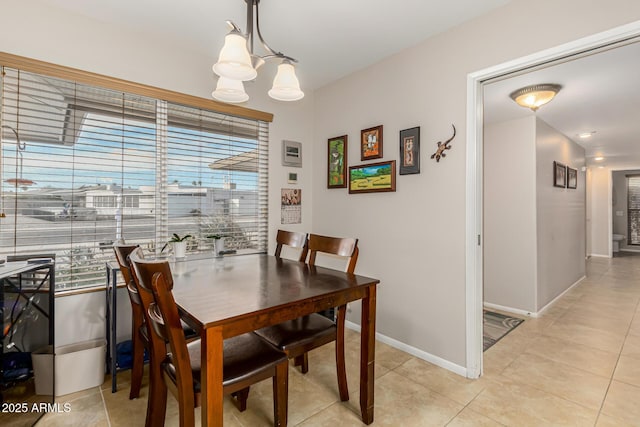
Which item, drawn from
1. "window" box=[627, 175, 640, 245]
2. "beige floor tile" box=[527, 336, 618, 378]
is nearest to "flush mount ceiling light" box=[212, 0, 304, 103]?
"beige floor tile" box=[527, 336, 618, 378]

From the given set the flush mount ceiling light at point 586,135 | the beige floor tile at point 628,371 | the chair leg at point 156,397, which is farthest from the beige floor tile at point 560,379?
the flush mount ceiling light at point 586,135

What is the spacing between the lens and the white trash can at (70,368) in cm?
176

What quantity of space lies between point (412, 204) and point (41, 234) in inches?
105

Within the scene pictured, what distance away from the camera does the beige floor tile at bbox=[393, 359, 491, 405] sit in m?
1.94

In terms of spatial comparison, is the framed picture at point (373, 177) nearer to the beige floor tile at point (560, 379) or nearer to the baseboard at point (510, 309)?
the beige floor tile at point (560, 379)

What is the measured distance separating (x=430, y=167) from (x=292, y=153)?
1483 mm

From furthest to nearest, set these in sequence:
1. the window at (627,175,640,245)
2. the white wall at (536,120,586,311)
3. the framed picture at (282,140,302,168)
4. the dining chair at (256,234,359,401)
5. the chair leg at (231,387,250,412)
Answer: the window at (627,175,640,245), the white wall at (536,120,586,311), the framed picture at (282,140,302,168), the chair leg at (231,387,250,412), the dining chair at (256,234,359,401)

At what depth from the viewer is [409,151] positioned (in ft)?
8.22

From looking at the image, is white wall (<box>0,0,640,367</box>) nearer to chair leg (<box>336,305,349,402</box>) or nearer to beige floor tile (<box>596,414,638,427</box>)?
beige floor tile (<box>596,414,638,427</box>)

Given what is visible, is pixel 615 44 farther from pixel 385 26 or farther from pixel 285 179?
pixel 285 179

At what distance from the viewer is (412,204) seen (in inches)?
98.9

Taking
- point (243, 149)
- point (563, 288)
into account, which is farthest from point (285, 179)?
point (563, 288)

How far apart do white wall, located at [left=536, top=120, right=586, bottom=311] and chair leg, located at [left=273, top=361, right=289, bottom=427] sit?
319 cm

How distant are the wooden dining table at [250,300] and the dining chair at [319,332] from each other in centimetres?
18
